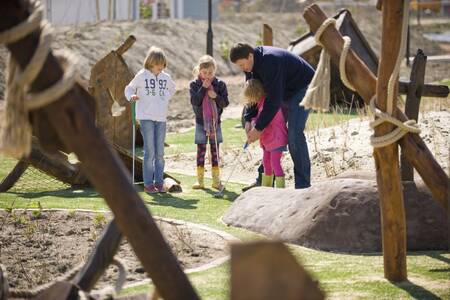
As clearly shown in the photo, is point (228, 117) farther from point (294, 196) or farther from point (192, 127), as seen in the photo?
point (294, 196)

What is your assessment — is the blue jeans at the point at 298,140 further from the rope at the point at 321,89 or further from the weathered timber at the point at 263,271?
the weathered timber at the point at 263,271

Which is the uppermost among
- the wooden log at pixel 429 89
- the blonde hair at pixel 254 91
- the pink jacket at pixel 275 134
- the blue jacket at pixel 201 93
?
the wooden log at pixel 429 89

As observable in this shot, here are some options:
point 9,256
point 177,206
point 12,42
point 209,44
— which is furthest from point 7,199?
point 209,44

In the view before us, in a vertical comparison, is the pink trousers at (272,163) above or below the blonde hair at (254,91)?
below

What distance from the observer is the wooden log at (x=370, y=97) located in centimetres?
564

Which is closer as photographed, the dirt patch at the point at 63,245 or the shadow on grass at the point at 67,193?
the dirt patch at the point at 63,245

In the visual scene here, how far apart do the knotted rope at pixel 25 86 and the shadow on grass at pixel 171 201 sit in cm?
568

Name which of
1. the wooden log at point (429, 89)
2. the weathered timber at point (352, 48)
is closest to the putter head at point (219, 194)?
the wooden log at point (429, 89)

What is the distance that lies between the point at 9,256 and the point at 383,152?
2.94 meters

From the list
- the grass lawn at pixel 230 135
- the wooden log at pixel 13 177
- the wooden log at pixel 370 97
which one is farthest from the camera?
the grass lawn at pixel 230 135

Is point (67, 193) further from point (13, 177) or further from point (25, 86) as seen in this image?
point (25, 86)

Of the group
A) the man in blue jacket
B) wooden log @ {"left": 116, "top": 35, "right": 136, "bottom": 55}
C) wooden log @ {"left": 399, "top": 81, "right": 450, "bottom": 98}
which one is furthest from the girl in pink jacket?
wooden log @ {"left": 116, "top": 35, "right": 136, "bottom": 55}

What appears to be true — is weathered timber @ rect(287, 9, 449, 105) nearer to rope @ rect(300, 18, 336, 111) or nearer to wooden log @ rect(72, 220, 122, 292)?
rope @ rect(300, 18, 336, 111)

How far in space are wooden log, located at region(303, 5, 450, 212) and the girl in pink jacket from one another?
11.7 feet
